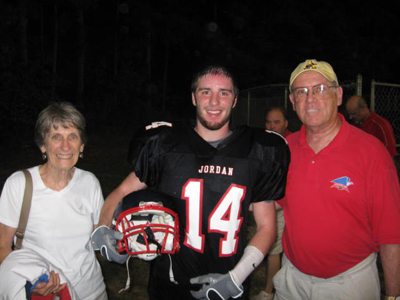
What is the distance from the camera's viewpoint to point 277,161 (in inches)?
93.6

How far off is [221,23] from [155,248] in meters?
31.1

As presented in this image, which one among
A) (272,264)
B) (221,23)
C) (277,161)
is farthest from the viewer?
(221,23)

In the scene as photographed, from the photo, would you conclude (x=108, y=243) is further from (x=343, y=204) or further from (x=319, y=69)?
(x=319, y=69)

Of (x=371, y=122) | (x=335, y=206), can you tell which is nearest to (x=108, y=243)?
(x=335, y=206)

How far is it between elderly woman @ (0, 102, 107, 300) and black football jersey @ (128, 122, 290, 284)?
488 mm

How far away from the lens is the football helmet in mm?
2152

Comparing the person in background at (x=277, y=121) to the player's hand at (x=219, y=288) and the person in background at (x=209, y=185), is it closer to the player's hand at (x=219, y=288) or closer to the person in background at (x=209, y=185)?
the person in background at (x=209, y=185)

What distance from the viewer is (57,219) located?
2299 millimetres

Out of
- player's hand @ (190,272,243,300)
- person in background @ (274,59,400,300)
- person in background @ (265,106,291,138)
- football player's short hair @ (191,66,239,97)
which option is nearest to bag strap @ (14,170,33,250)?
player's hand @ (190,272,243,300)

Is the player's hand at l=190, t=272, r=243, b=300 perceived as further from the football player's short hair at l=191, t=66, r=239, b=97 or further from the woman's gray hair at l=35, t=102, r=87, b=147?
the woman's gray hair at l=35, t=102, r=87, b=147

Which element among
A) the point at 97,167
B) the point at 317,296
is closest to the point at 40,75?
the point at 97,167

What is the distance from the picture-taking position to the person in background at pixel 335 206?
209cm

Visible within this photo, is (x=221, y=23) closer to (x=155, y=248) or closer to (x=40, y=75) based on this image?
(x=40, y=75)

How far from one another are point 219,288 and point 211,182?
2.35ft
